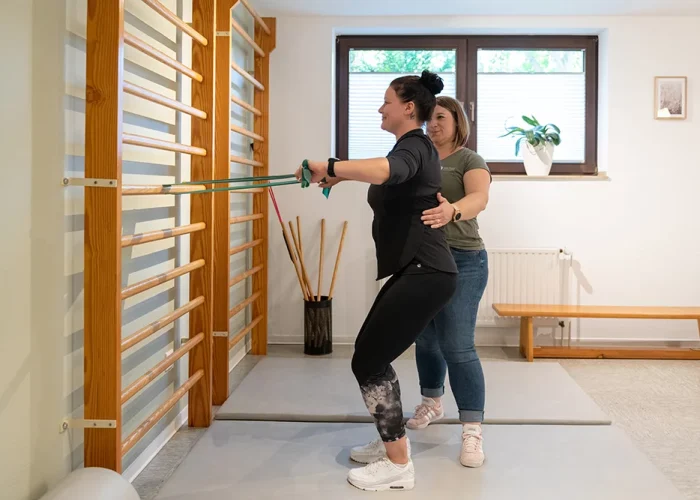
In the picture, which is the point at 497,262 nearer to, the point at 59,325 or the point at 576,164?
the point at 576,164

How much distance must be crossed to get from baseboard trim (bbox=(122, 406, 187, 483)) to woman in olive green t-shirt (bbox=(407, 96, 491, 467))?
1084 millimetres

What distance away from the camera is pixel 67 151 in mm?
1997

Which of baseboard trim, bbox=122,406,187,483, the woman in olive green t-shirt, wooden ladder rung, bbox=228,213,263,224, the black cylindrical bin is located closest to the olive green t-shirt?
the woman in olive green t-shirt

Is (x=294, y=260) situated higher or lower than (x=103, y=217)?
lower

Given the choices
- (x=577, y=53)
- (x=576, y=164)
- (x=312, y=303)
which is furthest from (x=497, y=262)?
(x=577, y=53)

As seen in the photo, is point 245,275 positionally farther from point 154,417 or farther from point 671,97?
point 671,97

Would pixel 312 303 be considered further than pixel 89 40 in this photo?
Yes

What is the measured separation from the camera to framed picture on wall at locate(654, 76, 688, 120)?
4535mm

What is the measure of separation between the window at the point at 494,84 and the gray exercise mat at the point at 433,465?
236 centimetres

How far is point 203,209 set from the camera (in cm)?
293

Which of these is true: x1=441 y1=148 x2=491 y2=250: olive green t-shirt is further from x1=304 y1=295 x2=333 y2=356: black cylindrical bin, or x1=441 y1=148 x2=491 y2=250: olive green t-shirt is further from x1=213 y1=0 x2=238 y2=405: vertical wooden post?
x1=304 y1=295 x2=333 y2=356: black cylindrical bin

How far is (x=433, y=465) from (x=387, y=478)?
266mm

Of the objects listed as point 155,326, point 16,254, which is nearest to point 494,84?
point 155,326

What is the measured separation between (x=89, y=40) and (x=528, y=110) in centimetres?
340
